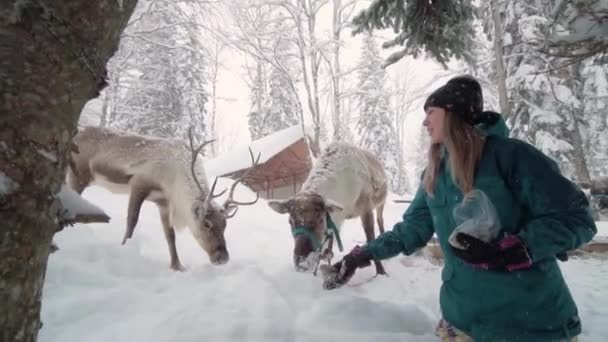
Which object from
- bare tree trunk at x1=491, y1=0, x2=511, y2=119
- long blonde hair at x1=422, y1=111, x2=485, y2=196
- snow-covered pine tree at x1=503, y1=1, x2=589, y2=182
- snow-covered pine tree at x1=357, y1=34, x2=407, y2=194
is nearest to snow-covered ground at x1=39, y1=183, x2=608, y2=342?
long blonde hair at x1=422, y1=111, x2=485, y2=196

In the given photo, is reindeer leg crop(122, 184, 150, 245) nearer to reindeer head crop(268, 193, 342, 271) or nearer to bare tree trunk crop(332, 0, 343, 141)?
reindeer head crop(268, 193, 342, 271)

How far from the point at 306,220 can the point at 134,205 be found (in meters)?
2.95

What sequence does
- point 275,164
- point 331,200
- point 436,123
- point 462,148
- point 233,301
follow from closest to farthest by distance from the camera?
point 462,148, point 436,123, point 233,301, point 331,200, point 275,164

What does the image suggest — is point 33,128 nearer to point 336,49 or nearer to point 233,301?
point 233,301

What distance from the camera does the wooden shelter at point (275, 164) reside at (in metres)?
17.4

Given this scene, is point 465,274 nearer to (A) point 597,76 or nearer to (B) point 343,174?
(B) point 343,174

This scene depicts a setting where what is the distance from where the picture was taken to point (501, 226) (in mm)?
1756

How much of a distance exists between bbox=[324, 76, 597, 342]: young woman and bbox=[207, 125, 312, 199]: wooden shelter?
13968 millimetres

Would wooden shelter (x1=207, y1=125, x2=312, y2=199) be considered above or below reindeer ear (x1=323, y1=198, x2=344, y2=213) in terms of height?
below

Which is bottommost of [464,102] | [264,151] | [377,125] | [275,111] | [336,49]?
[377,125]

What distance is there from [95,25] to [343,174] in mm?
4191

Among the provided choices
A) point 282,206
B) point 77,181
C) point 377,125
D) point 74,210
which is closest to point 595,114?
point 377,125

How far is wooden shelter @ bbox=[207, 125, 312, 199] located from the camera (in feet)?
57.1

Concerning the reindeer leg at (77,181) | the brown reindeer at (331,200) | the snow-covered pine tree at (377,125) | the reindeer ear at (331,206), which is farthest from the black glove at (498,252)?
the snow-covered pine tree at (377,125)
